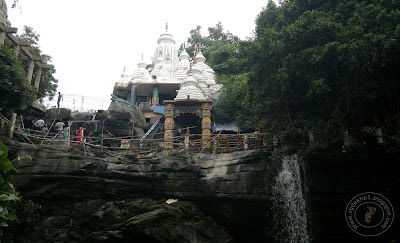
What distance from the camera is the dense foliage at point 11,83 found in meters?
13.2

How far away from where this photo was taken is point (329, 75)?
13.0 m

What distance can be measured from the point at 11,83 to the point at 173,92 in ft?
54.0

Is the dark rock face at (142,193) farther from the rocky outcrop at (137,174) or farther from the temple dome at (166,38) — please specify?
the temple dome at (166,38)

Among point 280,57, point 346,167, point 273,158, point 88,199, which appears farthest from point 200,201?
point 280,57

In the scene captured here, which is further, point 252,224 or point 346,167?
point 252,224

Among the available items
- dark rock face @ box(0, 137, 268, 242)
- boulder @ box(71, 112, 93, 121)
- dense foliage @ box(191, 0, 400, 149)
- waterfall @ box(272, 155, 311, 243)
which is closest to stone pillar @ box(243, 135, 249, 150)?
dark rock face @ box(0, 137, 268, 242)

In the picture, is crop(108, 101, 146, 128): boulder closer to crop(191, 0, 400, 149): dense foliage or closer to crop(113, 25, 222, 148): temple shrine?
crop(113, 25, 222, 148): temple shrine

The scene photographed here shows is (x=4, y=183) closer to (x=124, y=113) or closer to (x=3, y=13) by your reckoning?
(x=3, y=13)

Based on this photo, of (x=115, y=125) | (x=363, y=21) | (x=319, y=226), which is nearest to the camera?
(x=363, y=21)

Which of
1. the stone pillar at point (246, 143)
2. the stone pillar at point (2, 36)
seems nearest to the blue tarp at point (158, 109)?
the stone pillar at point (2, 36)

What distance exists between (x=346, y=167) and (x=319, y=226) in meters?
2.69

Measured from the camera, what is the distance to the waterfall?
Answer: 44.2 feet

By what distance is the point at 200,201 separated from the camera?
1429 centimetres

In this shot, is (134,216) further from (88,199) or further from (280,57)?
(280,57)
